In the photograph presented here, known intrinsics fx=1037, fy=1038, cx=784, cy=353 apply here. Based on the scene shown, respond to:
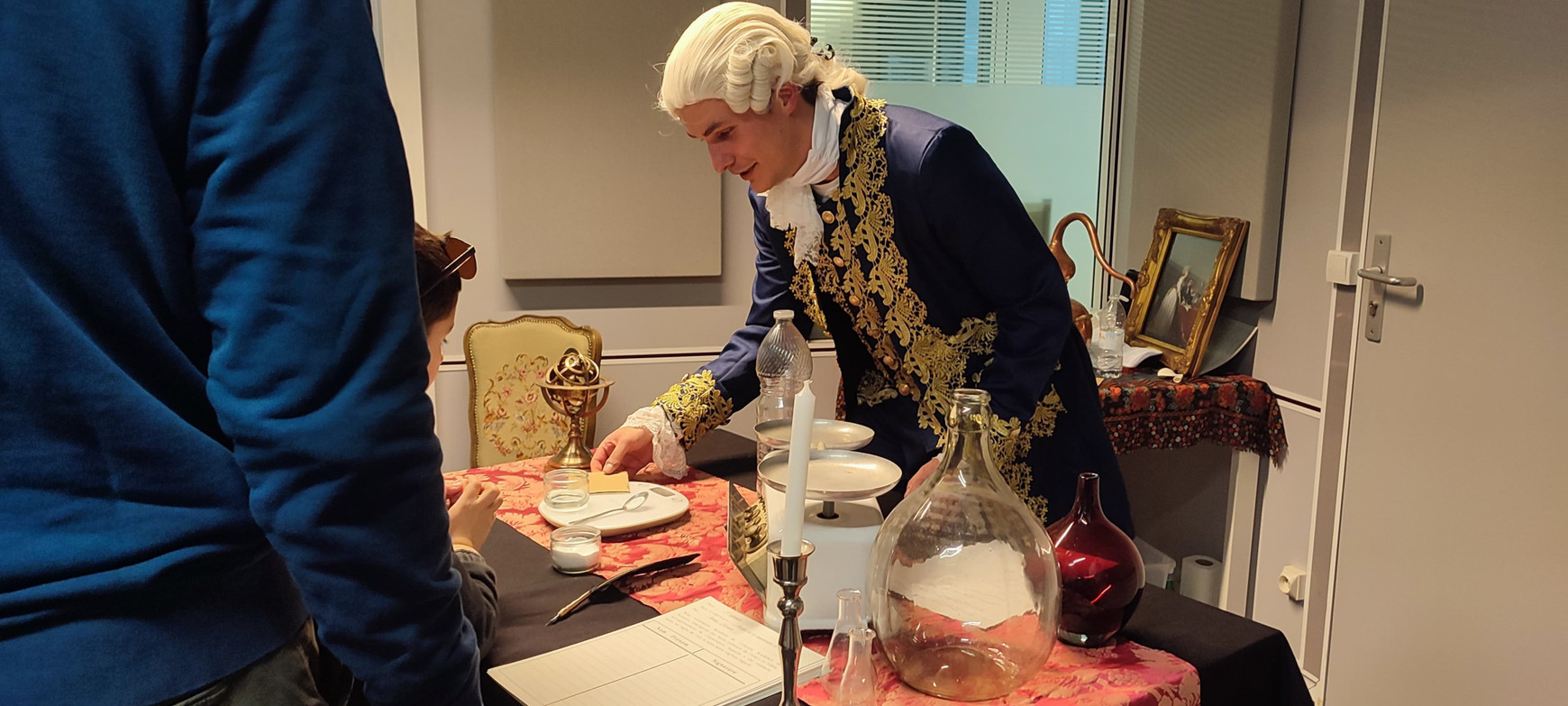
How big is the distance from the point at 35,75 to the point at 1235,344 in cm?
303

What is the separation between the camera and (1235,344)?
307 centimetres

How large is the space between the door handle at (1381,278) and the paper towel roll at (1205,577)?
1094 mm

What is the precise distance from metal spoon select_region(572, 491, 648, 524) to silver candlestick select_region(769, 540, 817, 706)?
798mm

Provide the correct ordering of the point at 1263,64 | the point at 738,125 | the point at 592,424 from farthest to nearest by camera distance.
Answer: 1. the point at 1263,64
2. the point at 592,424
3. the point at 738,125

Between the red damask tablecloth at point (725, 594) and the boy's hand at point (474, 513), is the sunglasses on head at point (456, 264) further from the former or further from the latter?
the red damask tablecloth at point (725, 594)

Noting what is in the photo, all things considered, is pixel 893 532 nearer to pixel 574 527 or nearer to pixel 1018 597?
pixel 1018 597

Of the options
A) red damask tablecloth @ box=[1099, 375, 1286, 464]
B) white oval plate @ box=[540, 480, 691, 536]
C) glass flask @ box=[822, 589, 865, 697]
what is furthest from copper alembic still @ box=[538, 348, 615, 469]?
red damask tablecloth @ box=[1099, 375, 1286, 464]

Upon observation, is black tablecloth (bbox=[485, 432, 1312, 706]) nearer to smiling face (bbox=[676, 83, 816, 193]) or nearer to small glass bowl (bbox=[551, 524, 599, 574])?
small glass bowl (bbox=[551, 524, 599, 574])

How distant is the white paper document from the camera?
1055 millimetres

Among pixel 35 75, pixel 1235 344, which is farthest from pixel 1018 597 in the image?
pixel 1235 344

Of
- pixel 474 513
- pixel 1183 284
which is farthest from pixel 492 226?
pixel 1183 284

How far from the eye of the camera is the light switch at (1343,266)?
8.37ft

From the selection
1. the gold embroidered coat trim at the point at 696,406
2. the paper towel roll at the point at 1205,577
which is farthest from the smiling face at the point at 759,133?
the paper towel roll at the point at 1205,577

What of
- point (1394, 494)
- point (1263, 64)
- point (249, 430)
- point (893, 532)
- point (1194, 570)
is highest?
point (1263, 64)
